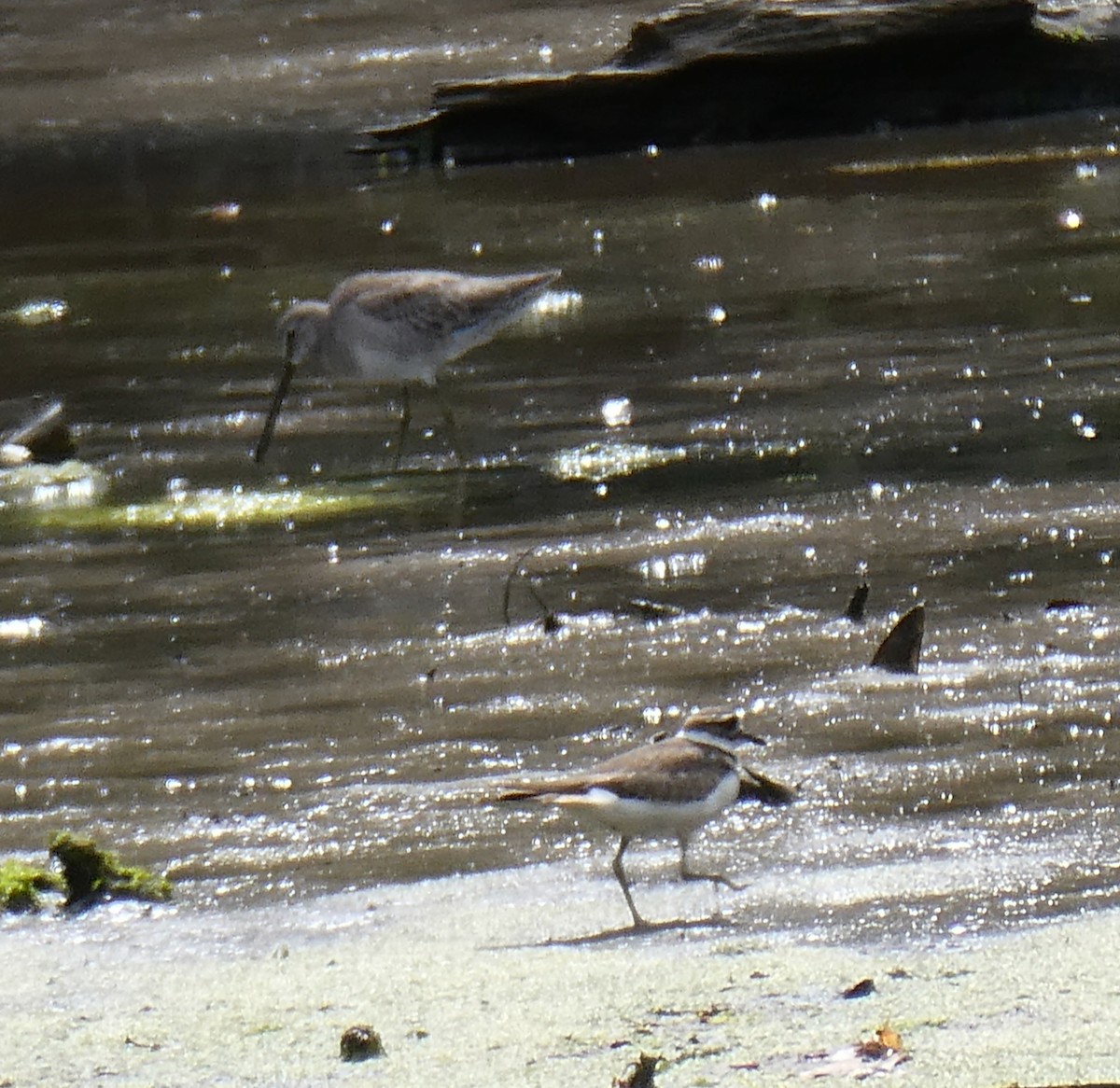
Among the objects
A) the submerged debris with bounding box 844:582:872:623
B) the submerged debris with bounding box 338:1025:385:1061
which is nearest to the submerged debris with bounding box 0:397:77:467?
the submerged debris with bounding box 844:582:872:623

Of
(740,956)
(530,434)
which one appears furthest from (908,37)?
(740,956)

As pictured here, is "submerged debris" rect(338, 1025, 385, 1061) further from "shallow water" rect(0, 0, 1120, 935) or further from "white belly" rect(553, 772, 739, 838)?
"shallow water" rect(0, 0, 1120, 935)

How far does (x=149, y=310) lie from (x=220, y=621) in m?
5.49

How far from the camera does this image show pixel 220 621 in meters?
7.70

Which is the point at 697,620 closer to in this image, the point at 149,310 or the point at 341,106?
the point at 149,310

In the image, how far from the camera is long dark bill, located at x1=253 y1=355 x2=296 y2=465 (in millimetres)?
9633

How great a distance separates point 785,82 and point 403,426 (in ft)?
26.5

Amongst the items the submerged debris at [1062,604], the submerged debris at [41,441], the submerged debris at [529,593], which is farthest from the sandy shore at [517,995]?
the submerged debris at [41,441]

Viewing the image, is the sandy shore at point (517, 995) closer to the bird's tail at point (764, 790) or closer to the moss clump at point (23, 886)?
the moss clump at point (23, 886)

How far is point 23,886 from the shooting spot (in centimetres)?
550

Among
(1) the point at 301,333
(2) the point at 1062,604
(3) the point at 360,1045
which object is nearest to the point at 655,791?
(3) the point at 360,1045

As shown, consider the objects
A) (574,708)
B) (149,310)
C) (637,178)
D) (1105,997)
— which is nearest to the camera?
(1105,997)

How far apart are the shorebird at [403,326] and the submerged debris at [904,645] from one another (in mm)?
3848

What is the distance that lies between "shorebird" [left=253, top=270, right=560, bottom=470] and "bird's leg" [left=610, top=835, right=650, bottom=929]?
4960 mm
